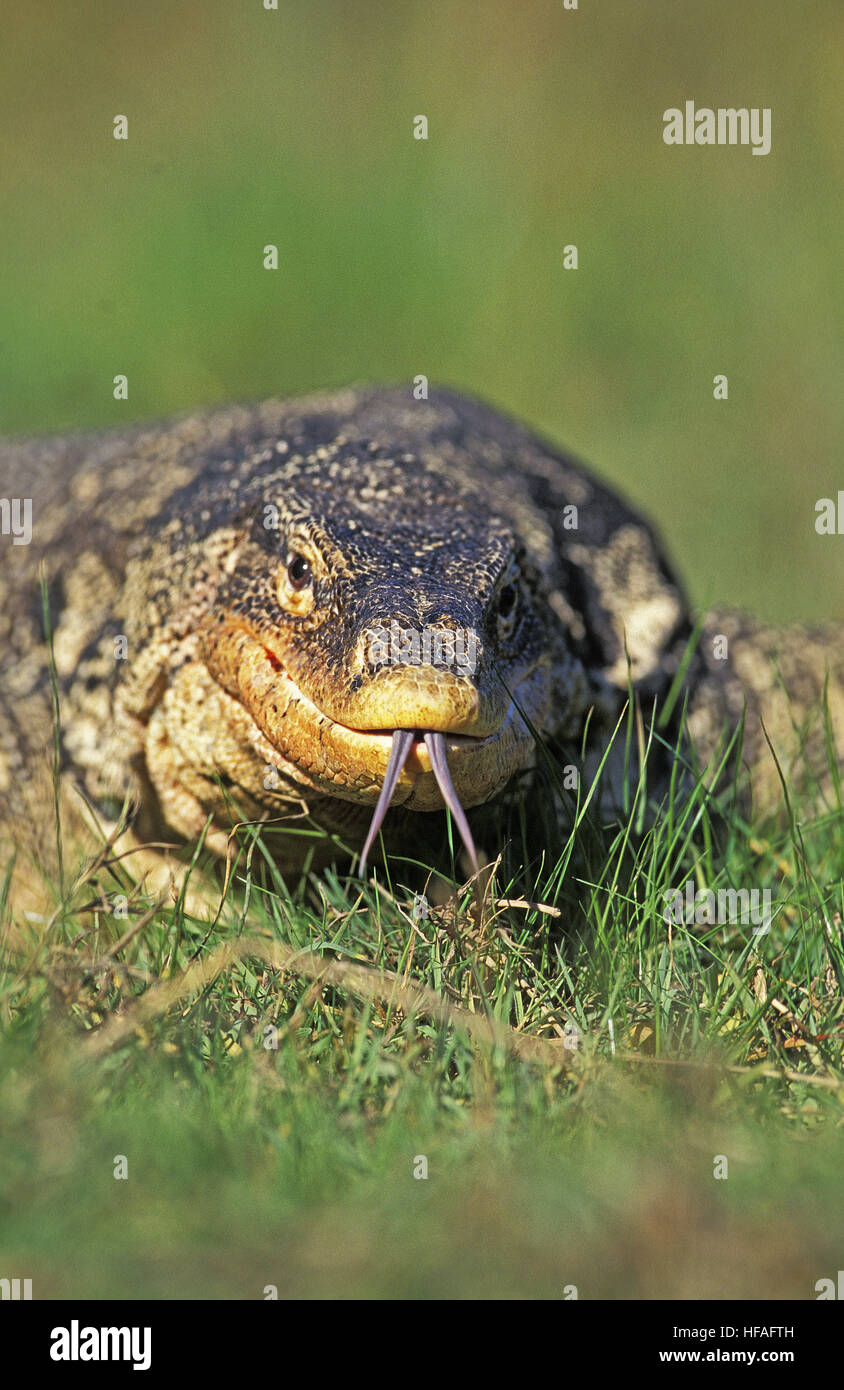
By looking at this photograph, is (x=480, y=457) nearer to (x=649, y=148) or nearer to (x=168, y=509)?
(x=168, y=509)

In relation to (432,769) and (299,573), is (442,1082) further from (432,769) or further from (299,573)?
(299,573)

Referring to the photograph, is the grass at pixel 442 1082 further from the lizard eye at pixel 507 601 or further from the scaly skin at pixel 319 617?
the lizard eye at pixel 507 601

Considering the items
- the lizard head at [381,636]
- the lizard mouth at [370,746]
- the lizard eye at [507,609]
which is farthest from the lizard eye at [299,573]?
the lizard eye at [507,609]

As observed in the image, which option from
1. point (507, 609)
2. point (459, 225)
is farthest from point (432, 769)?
point (459, 225)

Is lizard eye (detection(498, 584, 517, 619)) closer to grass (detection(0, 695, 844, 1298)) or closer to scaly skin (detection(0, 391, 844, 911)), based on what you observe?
scaly skin (detection(0, 391, 844, 911))

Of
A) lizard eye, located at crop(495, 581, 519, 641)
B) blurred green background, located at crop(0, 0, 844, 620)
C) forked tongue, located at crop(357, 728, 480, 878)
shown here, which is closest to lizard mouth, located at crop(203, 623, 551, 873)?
forked tongue, located at crop(357, 728, 480, 878)
